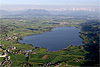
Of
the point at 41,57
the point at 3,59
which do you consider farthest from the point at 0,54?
the point at 41,57

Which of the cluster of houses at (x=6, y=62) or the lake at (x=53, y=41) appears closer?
the cluster of houses at (x=6, y=62)

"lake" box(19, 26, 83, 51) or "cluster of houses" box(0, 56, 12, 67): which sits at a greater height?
"lake" box(19, 26, 83, 51)

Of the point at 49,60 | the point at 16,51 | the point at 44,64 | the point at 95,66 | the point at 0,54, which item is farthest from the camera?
the point at 16,51

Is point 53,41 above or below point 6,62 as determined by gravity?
above

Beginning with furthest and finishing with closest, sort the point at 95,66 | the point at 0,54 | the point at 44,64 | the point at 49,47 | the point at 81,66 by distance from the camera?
the point at 49,47 < the point at 0,54 < the point at 44,64 < the point at 81,66 < the point at 95,66

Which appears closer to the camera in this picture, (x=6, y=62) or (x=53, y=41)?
(x=6, y=62)

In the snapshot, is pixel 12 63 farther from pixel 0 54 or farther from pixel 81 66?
pixel 81 66

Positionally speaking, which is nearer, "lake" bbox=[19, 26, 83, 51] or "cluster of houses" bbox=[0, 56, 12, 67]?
"cluster of houses" bbox=[0, 56, 12, 67]

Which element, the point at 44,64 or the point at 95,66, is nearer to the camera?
the point at 95,66

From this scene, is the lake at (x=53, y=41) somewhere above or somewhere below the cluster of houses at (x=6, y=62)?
above
